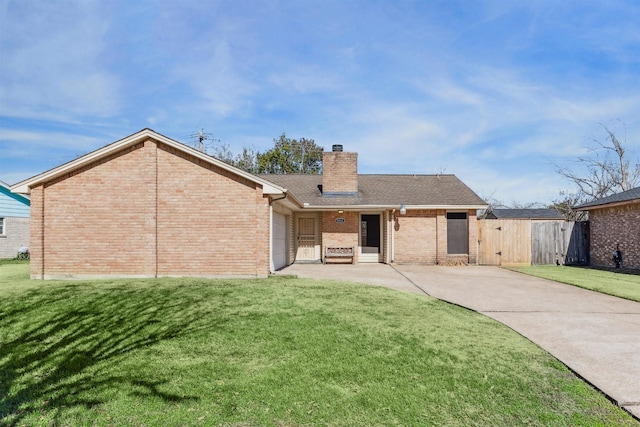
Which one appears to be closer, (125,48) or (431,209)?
(125,48)

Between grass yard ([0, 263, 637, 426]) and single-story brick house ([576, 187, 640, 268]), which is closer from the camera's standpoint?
grass yard ([0, 263, 637, 426])

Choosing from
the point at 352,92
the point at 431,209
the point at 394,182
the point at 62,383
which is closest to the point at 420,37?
the point at 352,92

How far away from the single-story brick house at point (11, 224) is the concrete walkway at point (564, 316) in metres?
18.2

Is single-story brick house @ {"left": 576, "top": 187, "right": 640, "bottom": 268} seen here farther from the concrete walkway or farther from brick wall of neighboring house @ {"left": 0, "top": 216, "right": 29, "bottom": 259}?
brick wall of neighboring house @ {"left": 0, "top": 216, "right": 29, "bottom": 259}

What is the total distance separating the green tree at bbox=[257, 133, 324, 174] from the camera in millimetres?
36094

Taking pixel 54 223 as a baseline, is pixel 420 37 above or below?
above

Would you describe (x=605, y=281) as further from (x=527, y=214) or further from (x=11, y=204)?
(x=11, y=204)

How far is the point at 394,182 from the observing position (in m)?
19.1

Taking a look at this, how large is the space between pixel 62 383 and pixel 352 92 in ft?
45.6

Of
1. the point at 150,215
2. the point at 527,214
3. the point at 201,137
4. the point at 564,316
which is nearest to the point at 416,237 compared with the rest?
the point at 564,316

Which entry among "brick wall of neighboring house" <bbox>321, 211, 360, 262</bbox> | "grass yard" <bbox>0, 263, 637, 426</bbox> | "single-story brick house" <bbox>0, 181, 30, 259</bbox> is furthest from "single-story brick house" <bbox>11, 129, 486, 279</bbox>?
"single-story brick house" <bbox>0, 181, 30, 259</bbox>

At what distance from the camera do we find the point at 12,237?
19281 mm

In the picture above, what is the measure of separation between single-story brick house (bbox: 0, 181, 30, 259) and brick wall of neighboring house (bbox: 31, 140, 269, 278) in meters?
12.4

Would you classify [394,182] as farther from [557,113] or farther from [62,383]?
[62,383]
